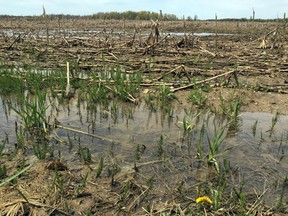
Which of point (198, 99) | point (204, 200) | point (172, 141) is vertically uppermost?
point (198, 99)

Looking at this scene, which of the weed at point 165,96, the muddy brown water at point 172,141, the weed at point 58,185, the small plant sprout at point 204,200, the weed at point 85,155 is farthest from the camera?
the weed at point 165,96

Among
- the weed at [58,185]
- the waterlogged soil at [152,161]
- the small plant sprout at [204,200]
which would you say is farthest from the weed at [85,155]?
the small plant sprout at [204,200]

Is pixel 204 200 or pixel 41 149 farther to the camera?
pixel 41 149

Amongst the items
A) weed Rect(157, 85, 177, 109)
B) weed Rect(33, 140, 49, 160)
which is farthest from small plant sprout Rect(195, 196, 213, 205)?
weed Rect(157, 85, 177, 109)

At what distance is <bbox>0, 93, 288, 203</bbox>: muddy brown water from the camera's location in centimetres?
320

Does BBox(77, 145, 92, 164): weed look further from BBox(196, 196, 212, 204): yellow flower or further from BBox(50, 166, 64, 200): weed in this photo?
BBox(196, 196, 212, 204): yellow flower

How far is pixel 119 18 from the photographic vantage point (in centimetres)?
4884

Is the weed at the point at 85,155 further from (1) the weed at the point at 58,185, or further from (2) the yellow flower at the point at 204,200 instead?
(2) the yellow flower at the point at 204,200

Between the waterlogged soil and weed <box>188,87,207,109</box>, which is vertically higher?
weed <box>188,87,207,109</box>

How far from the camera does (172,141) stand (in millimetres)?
3959

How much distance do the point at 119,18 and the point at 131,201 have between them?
48.6 meters

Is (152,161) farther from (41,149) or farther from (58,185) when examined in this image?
(41,149)

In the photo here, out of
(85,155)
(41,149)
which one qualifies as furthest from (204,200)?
(41,149)

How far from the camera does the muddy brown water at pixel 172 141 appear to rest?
320cm
